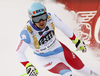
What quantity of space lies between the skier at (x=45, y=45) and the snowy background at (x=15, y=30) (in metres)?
1.11

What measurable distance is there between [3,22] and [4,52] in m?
0.60

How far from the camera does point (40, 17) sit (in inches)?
84.9

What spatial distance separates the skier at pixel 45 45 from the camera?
2172mm

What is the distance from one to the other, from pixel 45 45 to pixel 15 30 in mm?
1541

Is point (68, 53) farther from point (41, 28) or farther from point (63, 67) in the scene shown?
point (41, 28)

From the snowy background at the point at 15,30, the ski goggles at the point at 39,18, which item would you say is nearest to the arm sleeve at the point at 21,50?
the ski goggles at the point at 39,18

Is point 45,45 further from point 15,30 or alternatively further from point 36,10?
point 15,30

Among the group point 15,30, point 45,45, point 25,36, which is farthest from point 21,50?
point 15,30

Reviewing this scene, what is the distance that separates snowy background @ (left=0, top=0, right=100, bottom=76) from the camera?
3584 millimetres

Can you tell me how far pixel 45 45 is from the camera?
236 centimetres

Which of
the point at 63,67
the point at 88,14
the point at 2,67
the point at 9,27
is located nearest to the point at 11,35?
the point at 9,27

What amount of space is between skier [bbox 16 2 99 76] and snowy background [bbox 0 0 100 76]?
43.7 inches

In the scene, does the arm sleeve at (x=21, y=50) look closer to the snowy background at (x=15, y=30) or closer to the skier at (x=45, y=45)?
the skier at (x=45, y=45)

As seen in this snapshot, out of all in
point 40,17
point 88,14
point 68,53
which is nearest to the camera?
point 40,17
